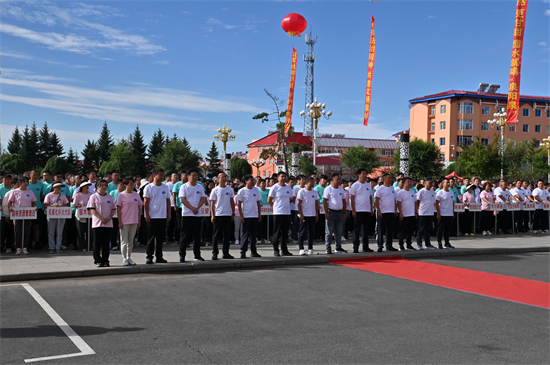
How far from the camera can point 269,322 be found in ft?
20.2

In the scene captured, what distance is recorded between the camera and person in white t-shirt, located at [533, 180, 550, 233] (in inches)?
741

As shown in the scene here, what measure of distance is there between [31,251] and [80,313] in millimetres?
6711

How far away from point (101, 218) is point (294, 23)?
1877 centimetres

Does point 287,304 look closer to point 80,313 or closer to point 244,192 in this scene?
point 80,313

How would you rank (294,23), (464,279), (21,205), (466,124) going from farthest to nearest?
1. (466,124)
2. (294,23)
3. (21,205)
4. (464,279)

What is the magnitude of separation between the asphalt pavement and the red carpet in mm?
486

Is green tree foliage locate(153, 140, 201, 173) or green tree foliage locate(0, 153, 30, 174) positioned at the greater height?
green tree foliage locate(153, 140, 201, 173)

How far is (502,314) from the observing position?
22.1ft

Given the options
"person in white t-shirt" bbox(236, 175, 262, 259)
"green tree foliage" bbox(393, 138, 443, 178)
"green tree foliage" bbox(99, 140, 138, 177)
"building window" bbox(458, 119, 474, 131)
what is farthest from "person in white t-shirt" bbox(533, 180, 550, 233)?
"building window" bbox(458, 119, 474, 131)

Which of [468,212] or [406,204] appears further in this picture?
[468,212]

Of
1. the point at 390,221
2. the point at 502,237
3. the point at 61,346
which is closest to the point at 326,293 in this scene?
the point at 61,346

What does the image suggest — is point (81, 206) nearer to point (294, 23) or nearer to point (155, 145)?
point (294, 23)

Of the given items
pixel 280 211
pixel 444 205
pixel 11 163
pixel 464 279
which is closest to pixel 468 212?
pixel 444 205

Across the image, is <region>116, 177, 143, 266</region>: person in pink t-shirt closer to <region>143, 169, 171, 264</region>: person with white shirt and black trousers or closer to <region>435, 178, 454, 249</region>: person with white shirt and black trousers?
<region>143, 169, 171, 264</region>: person with white shirt and black trousers
